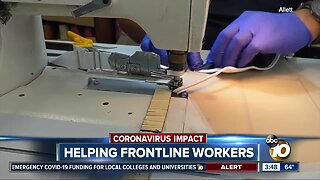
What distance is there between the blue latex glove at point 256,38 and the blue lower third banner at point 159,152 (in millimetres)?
348

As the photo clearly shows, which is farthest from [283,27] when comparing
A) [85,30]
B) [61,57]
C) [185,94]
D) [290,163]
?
[85,30]

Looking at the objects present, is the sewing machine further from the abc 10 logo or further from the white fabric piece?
the abc 10 logo

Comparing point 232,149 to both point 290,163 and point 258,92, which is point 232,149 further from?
point 258,92

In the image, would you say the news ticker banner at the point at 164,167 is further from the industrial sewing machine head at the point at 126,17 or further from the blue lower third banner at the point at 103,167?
the industrial sewing machine head at the point at 126,17

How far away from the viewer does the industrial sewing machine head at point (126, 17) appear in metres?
0.70

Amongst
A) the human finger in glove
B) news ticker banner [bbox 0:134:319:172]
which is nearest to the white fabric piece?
the human finger in glove

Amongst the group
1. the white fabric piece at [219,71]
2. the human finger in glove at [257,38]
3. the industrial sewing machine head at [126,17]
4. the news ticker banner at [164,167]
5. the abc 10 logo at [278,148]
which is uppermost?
the industrial sewing machine head at [126,17]

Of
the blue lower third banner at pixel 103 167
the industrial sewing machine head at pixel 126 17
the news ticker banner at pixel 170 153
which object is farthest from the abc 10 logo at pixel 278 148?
the industrial sewing machine head at pixel 126 17

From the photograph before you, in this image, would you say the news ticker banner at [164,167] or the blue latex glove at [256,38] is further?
the blue latex glove at [256,38]

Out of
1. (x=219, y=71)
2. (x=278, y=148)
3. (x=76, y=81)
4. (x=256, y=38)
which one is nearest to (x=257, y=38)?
(x=256, y=38)

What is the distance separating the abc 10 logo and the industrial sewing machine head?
0.23 metres

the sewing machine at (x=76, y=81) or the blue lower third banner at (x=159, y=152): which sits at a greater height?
the sewing machine at (x=76, y=81)

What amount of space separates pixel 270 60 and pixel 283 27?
10cm

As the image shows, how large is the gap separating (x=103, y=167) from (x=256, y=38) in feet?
1.74
